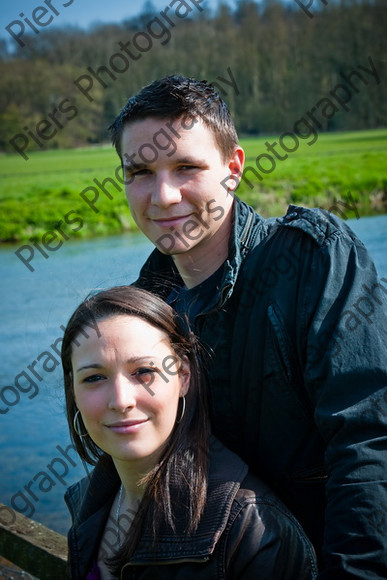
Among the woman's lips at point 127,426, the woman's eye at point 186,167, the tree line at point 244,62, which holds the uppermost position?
the tree line at point 244,62

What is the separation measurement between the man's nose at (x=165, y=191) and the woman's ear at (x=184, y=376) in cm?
59

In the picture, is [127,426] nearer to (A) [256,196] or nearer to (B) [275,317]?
(B) [275,317]

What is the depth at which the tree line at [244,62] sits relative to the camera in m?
27.7

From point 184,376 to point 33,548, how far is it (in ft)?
5.88

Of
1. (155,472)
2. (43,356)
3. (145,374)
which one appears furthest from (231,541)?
(43,356)

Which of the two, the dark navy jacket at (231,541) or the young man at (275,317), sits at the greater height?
the young man at (275,317)

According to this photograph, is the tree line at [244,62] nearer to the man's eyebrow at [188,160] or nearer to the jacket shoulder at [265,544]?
the man's eyebrow at [188,160]

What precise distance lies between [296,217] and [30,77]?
39.1 metres

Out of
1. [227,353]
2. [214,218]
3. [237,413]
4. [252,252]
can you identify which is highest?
[214,218]

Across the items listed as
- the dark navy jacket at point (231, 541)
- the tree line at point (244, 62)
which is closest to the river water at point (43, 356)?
the dark navy jacket at point (231, 541)

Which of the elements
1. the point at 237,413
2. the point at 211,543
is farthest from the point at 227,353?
the point at 211,543

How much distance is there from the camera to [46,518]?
5.25 metres

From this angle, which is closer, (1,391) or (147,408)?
(147,408)

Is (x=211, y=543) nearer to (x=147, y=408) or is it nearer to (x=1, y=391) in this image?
(x=147, y=408)
